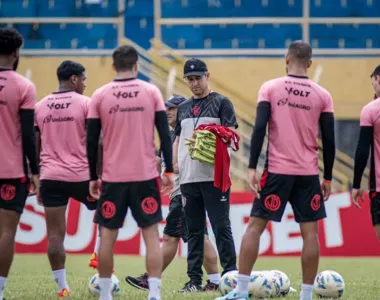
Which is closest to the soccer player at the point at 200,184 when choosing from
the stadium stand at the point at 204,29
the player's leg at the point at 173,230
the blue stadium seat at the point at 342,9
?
the player's leg at the point at 173,230

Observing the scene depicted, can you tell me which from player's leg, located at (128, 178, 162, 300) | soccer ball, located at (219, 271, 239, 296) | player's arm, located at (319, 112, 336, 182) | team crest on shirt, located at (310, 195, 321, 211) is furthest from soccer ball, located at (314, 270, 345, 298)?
player's leg, located at (128, 178, 162, 300)

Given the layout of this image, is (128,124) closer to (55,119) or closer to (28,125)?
(28,125)

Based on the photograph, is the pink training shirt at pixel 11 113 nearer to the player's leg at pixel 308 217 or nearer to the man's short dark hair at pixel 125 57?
the man's short dark hair at pixel 125 57

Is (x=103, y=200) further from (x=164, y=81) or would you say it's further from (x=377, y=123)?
(x=164, y=81)

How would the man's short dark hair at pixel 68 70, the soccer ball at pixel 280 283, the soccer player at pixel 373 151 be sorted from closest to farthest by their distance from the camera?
the soccer player at pixel 373 151 < the soccer ball at pixel 280 283 < the man's short dark hair at pixel 68 70

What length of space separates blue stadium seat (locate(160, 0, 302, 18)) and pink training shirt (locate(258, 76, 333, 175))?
15.7 m

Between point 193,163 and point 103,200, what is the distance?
228cm

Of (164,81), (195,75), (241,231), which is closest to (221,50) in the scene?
(164,81)

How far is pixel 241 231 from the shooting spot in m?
16.2

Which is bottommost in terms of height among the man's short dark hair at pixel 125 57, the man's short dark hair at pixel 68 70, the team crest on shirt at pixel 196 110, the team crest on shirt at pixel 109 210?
the team crest on shirt at pixel 109 210

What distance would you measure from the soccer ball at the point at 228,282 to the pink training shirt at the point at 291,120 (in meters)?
1.48

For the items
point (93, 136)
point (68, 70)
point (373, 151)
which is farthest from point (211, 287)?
point (93, 136)

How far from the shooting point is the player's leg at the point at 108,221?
7.93m

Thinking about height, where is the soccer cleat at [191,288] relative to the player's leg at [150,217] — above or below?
below
